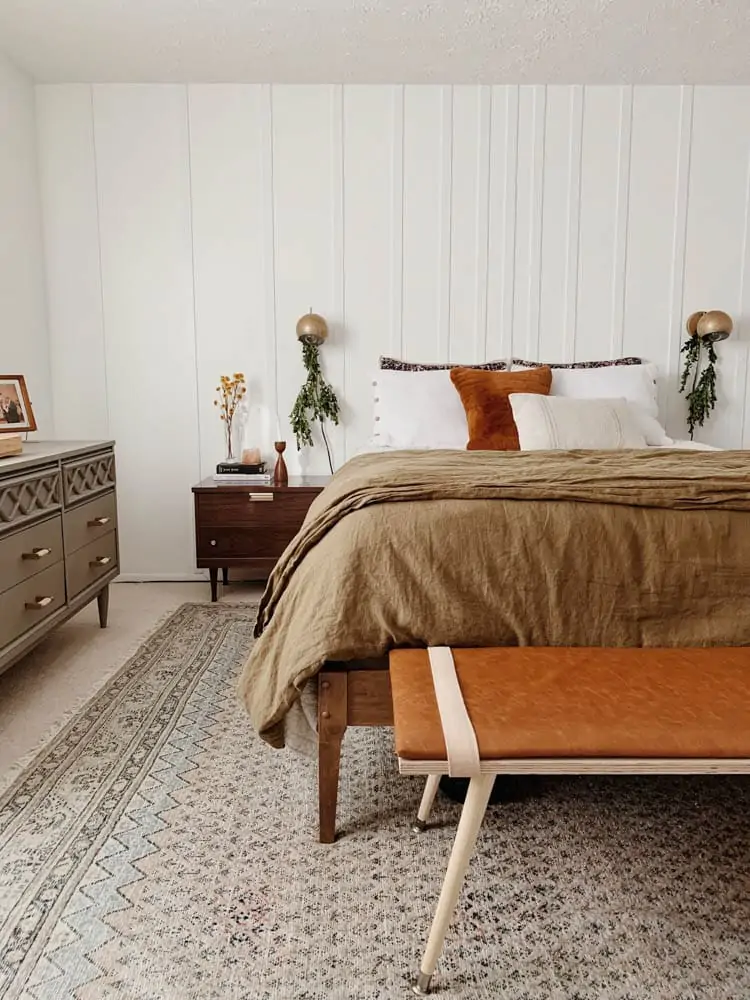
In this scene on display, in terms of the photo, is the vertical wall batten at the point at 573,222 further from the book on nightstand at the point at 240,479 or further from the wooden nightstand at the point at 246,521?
the book on nightstand at the point at 240,479

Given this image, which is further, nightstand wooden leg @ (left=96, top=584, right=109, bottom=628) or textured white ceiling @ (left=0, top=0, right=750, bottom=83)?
nightstand wooden leg @ (left=96, top=584, right=109, bottom=628)

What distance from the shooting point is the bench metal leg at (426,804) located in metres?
1.69

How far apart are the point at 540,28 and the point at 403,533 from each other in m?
2.54

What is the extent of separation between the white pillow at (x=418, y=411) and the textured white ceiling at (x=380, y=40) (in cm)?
135

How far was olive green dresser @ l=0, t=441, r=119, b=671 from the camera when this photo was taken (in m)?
2.29

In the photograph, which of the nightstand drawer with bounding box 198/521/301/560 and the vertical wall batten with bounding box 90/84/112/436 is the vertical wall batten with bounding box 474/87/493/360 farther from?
the vertical wall batten with bounding box 90/84/112/436

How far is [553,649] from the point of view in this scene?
1.55m

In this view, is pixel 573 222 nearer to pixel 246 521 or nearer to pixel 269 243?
pixel 269 243

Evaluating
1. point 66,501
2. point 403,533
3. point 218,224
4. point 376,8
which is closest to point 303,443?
point 218,224

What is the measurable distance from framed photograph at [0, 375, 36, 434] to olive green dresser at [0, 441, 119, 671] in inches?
3.6

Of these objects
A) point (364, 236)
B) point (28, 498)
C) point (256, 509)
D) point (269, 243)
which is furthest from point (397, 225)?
point (28, 498)

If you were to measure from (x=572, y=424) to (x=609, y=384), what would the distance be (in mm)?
586

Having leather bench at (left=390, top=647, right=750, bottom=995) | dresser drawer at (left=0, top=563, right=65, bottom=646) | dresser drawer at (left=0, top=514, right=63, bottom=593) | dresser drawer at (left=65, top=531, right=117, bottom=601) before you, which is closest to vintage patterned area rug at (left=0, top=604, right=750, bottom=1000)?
leather bench at (left=390, top=647, right=750, bottom=995)

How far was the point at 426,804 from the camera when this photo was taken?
1.70 metres
